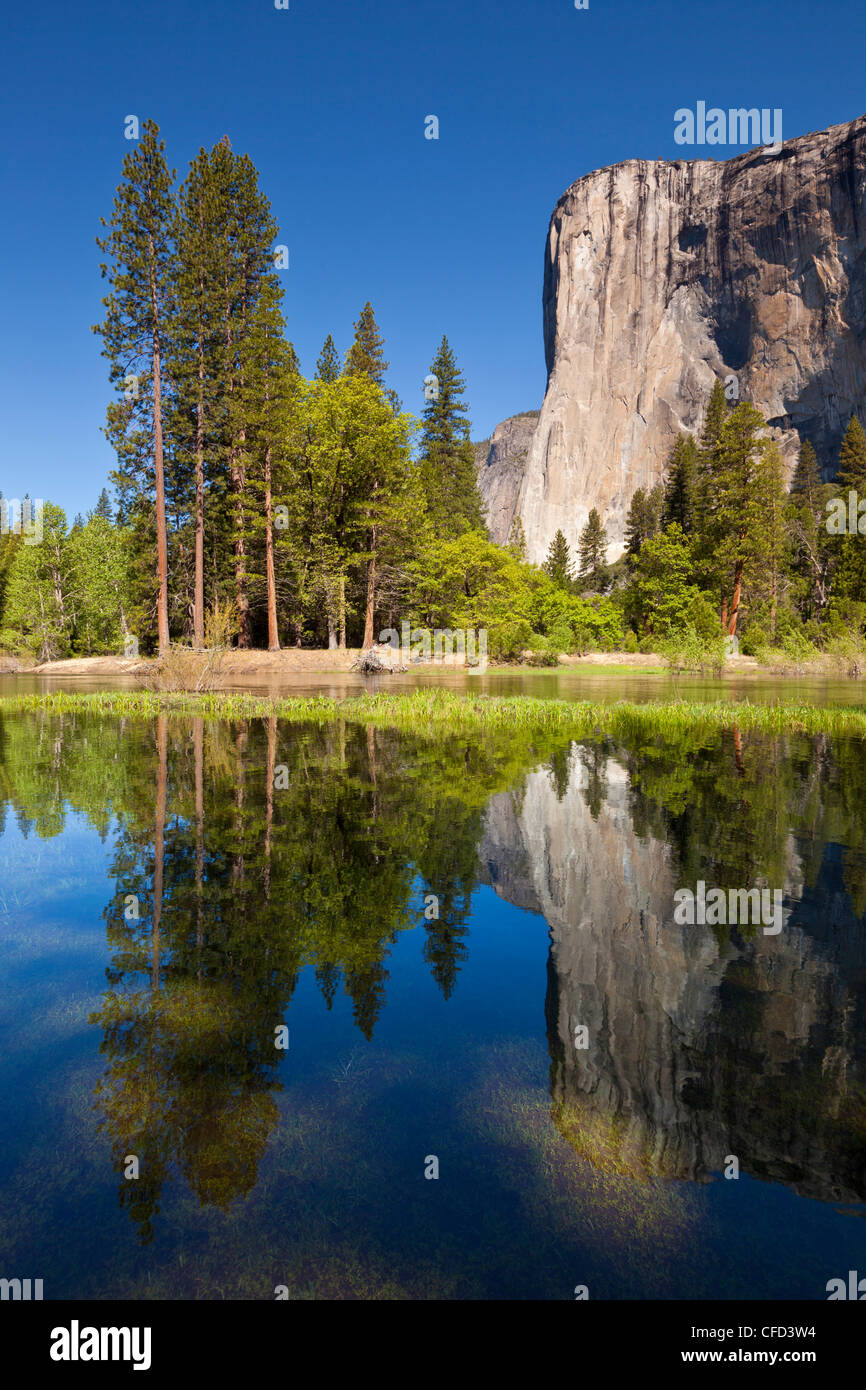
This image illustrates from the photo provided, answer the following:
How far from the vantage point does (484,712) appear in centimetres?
1850

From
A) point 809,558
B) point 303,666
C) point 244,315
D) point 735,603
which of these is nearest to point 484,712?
point 303,666

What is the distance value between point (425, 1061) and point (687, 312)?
14180cm

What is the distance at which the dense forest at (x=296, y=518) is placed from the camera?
105 feet

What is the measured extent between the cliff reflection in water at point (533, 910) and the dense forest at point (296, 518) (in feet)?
50.1

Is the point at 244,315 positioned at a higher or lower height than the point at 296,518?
higher

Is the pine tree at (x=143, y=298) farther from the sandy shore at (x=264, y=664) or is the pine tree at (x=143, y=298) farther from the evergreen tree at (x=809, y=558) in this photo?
the evergreen tree at (x=809, y=558)

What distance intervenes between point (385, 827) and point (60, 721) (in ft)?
42.2

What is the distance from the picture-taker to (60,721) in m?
17.2

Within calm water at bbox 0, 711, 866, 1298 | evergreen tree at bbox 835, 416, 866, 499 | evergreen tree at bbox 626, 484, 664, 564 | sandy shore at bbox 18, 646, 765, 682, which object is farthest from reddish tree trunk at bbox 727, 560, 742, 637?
calm water at bbox 0, 711, 866, 1298

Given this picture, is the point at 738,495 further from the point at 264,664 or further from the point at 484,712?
the point at 484,712

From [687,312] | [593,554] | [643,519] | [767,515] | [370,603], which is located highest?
[687,312]

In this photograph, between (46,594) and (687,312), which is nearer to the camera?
(46,594)

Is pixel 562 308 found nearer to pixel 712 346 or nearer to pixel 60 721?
pixel 712 346
